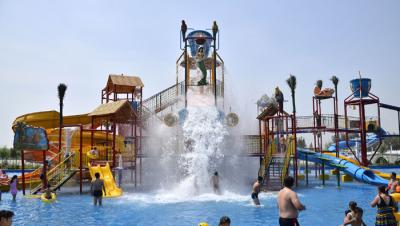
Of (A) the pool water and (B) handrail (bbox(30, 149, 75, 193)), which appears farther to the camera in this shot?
(B) handrail (bbox(30, 149, 75, 193))

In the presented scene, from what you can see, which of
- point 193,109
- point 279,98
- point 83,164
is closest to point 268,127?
point 279,98

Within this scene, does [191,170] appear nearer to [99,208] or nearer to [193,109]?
[193,109]

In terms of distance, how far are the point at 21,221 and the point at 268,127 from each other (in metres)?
14.4

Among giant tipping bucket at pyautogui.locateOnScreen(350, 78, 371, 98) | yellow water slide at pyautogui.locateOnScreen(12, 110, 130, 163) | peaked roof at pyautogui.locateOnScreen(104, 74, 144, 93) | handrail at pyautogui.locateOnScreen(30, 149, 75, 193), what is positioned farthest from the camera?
yellow water slide at pyautogui.locateOnScreen(12, 110, 130, 163)

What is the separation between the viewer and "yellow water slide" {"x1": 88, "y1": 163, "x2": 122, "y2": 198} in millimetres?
18212

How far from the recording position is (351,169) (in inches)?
871

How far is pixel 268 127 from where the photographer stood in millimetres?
22453

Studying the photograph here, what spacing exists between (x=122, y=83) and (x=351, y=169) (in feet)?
51.7

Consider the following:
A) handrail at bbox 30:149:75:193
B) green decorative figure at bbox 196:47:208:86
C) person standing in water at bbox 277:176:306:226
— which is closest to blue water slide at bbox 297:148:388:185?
green decorative figure at bbox 196:47:208:86

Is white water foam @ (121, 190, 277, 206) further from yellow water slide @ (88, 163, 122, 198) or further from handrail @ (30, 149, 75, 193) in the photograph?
handrail @ (30, 149, 75, 193)

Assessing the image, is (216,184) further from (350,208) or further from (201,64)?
(350,208)

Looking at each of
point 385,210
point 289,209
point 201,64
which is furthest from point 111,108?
point 289,209

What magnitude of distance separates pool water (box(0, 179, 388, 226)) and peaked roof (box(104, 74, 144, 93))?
10.5 metres

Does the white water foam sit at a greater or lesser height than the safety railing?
lesser
